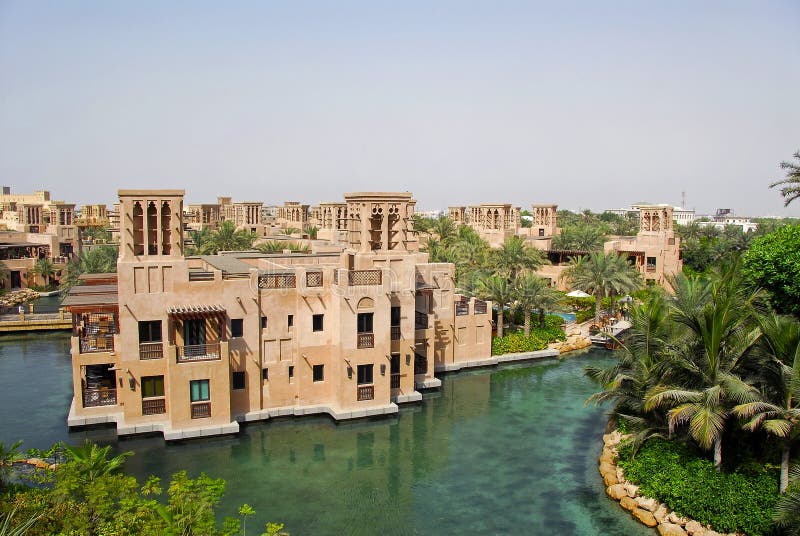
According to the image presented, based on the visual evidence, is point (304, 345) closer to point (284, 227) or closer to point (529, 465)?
point (529, 465)

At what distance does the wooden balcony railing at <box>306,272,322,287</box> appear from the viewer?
31.6m

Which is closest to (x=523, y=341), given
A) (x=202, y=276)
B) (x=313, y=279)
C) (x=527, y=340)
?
(x=527, y=340)

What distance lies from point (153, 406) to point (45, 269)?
50.6 metres

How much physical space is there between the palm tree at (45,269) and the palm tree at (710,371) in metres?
66.9

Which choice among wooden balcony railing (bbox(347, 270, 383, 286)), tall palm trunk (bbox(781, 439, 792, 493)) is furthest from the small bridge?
tall palm trunk (bbox(781, 439, 792, 493))

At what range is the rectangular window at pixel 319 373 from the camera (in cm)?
3180

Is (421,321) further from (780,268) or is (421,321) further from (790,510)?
(790,510)

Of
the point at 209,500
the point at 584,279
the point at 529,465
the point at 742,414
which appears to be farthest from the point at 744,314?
the point at 584,279

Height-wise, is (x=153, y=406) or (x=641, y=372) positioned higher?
(x=641, y=372)

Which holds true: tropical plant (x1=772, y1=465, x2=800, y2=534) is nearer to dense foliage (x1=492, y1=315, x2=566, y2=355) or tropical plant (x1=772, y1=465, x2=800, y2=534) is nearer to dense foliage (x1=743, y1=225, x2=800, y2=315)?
dense foliage (x1=743, y1=225, x2=800, y2=315)

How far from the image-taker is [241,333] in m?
30.3

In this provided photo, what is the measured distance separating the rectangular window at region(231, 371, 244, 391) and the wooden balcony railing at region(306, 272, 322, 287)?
5190 millimetres

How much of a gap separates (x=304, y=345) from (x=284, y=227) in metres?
70.6

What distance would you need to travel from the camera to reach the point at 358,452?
28.0 meters
